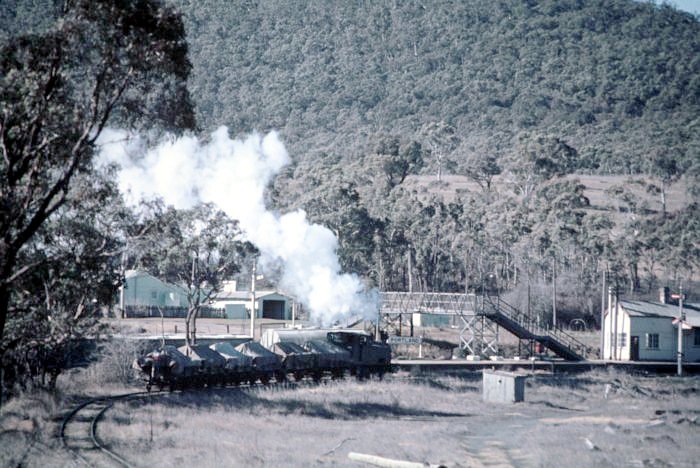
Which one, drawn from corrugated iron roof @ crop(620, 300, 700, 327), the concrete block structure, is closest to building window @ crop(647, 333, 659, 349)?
corrugated iron roof @ crop(620, 300, 700, 327)

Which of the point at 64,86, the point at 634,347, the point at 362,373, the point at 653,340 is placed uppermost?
the point at 64,86

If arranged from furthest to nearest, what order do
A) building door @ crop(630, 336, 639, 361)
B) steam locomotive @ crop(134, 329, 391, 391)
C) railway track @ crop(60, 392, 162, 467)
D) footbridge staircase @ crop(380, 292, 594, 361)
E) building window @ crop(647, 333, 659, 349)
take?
building window @ crop(647, 333, 659, 349), building door @ crop(630, 336, 639, 361), footbridge staircase @ crop(380, 292, 594, 361), steam locomotive @ crop(134, 329, 391, 391), railway track @ crop(60, 392, 162, 467)

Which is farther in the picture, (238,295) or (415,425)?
(238,295)

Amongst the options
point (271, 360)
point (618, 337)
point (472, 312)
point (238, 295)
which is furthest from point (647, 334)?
point (238, 295)

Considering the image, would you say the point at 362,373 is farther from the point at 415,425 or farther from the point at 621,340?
the point at 621,340

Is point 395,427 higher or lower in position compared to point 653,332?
lower

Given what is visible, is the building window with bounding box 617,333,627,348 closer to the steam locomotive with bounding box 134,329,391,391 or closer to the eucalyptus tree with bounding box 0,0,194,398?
the steam locomotive with bounding box 134,329,391,391
